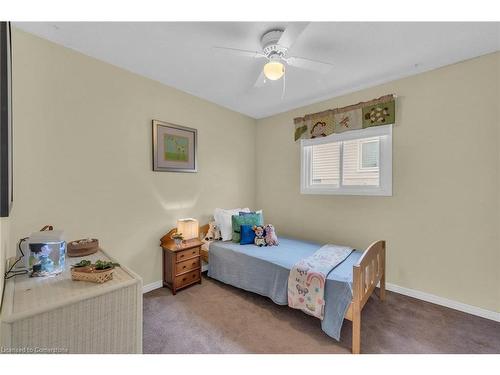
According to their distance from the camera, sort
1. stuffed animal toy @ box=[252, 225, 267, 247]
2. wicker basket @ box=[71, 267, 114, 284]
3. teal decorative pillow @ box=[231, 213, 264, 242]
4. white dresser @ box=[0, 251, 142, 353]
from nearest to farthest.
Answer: white dresser @ box=[0, 251, 142, 353] → wicker basket @ box=[71, 267, 114, 284] → stuffed animal toy @ box=[252, 225, 267, 247] → teal decorative pillow @ box=[231, 213, 264, 242]

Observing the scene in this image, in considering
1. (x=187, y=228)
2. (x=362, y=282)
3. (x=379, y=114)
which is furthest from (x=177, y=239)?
(x=379, y=114)

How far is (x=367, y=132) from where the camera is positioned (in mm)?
2590

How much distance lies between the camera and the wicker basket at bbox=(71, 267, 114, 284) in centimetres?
111

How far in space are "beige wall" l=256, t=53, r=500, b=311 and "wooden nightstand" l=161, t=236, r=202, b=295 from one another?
1897 millimetres

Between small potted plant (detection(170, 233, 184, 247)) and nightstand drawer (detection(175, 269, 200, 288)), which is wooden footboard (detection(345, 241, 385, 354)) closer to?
nightstand drawer (detection(175, 269, 200, 288))

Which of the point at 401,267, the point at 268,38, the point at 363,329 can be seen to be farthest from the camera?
the point at 401,267

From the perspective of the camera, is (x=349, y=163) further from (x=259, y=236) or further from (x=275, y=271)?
(x=275, y=271)

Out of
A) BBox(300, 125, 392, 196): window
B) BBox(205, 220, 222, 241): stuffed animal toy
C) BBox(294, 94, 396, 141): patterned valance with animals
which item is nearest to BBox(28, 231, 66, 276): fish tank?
BBox(205, 220, 222, 241): stuffed animal toy

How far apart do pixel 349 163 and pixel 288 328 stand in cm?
209

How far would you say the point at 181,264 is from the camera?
2.43 meters

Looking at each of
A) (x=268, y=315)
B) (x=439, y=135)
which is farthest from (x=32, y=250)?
(x=439, y=135)

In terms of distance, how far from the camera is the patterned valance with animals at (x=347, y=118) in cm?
243

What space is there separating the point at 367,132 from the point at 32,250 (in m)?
3.25

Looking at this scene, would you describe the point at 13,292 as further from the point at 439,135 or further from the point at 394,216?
the point at 439,135
